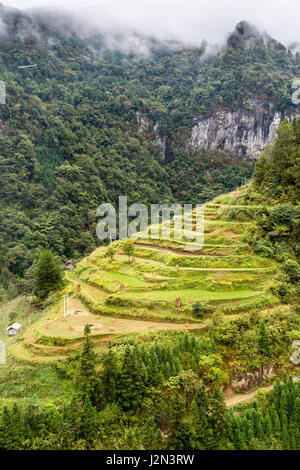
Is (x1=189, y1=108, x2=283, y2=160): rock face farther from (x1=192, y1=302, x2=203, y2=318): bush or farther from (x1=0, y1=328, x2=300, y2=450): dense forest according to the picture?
(x1=0, y1=328, x2=300, y2=450): dense forest

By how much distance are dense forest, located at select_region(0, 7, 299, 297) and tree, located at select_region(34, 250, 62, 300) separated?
51.2ft

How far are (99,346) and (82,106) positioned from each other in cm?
7320

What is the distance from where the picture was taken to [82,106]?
82812mm

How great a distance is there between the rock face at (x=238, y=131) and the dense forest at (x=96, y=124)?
93.8 inches

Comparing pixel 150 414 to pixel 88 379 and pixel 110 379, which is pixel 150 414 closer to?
pixel 110 379

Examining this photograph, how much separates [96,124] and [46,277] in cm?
6005

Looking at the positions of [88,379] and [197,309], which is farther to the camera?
[197,309]

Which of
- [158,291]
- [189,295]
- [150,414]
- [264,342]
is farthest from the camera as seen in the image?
[158,291]

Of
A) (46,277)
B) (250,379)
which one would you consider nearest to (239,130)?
(46,277)

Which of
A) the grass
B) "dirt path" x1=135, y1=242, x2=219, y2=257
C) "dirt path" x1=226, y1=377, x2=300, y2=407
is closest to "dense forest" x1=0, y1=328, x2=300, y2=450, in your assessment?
"dirt path" x1=226, y1=377, x2=300, y2=407

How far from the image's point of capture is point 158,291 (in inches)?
978

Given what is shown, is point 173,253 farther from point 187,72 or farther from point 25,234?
point 187,72

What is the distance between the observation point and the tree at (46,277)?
30.7 meters

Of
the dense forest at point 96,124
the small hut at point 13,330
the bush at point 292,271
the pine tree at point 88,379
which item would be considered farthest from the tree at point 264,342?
the dense forest at point 96,124
